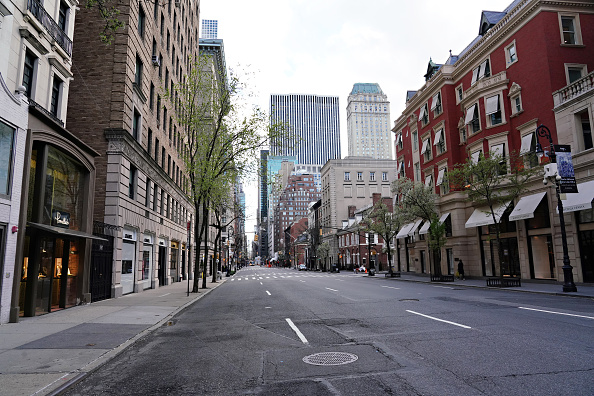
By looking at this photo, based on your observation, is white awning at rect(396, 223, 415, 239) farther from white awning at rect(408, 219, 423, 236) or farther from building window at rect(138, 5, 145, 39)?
building window at rect(138, 5, 145, 39)

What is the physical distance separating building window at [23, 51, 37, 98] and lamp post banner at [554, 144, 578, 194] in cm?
2310

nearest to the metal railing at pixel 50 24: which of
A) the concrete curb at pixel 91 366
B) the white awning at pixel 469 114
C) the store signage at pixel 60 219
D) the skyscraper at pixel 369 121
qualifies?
the store signage at pixel 60 219

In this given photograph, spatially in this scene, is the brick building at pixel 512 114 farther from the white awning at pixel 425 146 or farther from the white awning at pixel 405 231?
the white awning at pixel 405 231

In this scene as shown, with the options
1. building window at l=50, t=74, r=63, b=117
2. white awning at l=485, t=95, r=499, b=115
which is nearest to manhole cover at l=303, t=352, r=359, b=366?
building window at l=50, t=74, r=63, b=117

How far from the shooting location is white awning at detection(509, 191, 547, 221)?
25053 millimetres

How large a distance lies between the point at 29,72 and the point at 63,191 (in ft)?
15.1

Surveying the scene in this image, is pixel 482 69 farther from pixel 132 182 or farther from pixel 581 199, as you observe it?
pixel 132 182

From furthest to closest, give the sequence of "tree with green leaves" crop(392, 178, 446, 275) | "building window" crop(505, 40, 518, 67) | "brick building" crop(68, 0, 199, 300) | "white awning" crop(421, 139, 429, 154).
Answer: "white awning" crop(421, 139, 429, 154), "tree with green leaves" crop(392, 178, 446, 275), "building window" crop(505, 40, 518, 67), "brick building" crop(68, 0, 199, 300)

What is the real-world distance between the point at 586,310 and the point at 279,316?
9.68 meters

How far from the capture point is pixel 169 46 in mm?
32656

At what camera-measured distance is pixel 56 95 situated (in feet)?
53.1

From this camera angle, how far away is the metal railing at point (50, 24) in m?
13.3

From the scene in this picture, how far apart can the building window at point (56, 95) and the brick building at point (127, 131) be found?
13.1 feet

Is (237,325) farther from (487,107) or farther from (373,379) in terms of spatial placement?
(487,107)
